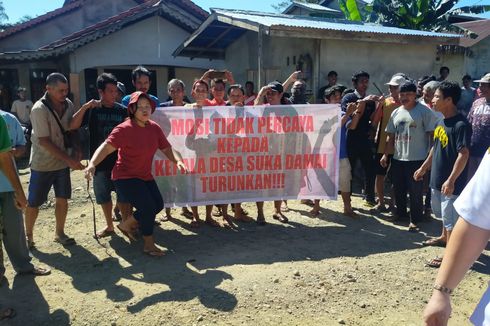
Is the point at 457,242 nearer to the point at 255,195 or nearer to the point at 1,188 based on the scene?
the point at 1,188

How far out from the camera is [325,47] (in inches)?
345

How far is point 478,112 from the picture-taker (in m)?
5.00

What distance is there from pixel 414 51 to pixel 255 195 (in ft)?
21.4

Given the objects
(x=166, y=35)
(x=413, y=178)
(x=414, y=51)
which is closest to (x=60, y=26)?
(x=166, y=35)

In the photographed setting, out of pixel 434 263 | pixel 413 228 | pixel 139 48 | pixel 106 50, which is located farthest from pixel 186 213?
pixel 139 48

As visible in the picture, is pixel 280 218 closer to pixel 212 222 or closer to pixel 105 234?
pixel 212 222

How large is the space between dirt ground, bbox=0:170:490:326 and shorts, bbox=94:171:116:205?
0.51 metres

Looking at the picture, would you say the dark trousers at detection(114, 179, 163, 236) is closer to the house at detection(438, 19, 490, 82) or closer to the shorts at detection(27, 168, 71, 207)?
the shorts at detection(27, 168, 71, 207)

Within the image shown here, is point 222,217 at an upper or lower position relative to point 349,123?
lower

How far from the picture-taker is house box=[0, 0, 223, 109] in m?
12.8

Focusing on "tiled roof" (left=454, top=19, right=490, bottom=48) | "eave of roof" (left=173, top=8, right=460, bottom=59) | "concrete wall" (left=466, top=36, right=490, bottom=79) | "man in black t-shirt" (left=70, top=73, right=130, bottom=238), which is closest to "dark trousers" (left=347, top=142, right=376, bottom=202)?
"eave of roof" (left=173, top=8, right=460, bottom=59)

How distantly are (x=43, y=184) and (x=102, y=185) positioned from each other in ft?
1.97

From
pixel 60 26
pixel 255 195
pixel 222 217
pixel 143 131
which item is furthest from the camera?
pixel 60 26

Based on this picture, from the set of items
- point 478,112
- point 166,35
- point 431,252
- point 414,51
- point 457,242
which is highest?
point 166,35
